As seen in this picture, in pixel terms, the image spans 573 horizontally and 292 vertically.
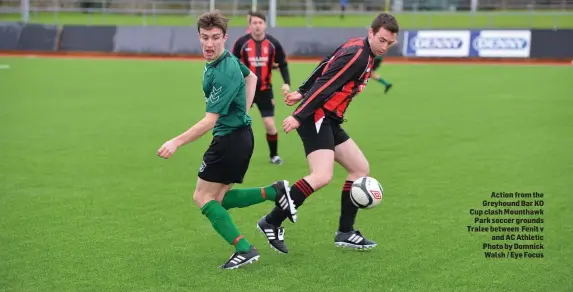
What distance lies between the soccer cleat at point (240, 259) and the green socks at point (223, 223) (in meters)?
0.04

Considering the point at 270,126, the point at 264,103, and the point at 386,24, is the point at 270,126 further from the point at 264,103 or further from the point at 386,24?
the point at 386,24

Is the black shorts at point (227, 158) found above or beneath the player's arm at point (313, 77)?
beneath

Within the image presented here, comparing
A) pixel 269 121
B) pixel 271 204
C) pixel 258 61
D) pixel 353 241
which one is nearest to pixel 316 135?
pixel 353 241

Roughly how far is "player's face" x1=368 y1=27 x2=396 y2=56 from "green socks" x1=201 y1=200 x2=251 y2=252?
1925mm

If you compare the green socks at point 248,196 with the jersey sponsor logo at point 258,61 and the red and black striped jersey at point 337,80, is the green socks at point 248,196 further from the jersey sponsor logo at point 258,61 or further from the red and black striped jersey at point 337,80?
the jersey sponsor logo at point 258,61

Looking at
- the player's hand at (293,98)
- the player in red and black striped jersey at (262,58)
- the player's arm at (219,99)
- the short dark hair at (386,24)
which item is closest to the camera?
the player's arm at (219,99)

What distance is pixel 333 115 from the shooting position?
676 cm

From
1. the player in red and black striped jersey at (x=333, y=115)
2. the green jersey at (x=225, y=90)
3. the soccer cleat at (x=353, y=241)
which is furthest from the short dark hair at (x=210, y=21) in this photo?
the soccer cleat at (x=353, y=241)

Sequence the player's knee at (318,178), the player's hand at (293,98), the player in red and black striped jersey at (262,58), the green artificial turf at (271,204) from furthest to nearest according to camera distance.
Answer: the player in red and black striped jersey at (262,58) → the player's hand at (293,98) → the player's knee at (318,178) → the green artificial turf at (271,204)

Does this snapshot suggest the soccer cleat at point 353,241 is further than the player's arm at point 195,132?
Yes

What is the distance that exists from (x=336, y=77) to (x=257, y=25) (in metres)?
4.96

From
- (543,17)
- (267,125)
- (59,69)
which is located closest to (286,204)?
(267,125)

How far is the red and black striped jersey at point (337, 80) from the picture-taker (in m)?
6.52

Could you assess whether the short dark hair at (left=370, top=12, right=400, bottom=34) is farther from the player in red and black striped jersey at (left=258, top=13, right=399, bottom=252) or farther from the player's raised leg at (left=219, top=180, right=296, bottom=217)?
the player's raised leg at (left=219, top=180, right=296, bottom=217)
